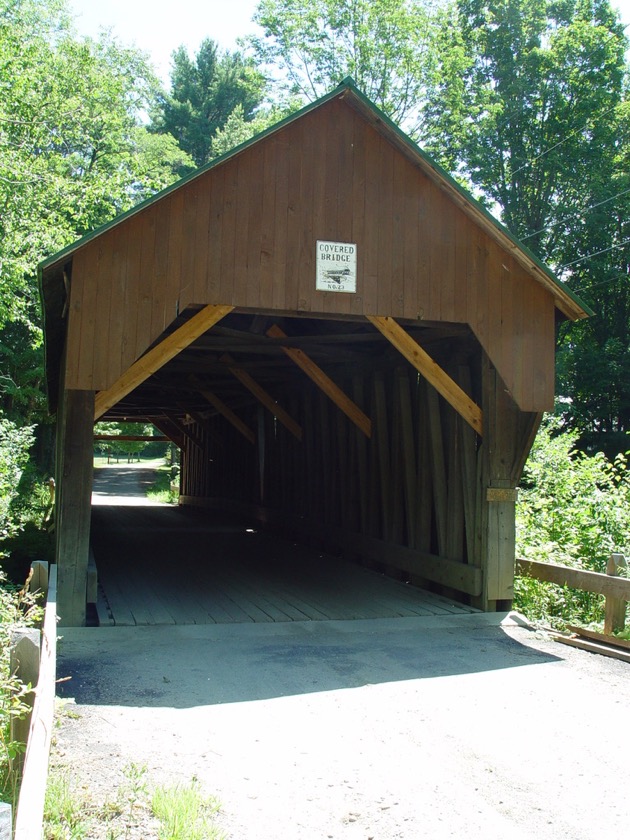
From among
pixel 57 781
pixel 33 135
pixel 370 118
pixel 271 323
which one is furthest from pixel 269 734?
pixel 33 135

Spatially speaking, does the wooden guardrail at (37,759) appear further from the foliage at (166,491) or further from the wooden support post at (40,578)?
the foliage at (166,491)

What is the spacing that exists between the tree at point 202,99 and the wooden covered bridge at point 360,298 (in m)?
32.7

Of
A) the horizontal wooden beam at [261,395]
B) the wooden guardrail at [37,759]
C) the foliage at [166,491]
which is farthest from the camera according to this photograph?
the foliage at [166,491]

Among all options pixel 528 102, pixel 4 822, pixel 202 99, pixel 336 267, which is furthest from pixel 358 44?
pixel 4 822

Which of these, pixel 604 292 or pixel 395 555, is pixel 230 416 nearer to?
pixel 395 555

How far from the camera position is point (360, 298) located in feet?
25.8

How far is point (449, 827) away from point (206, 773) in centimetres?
125

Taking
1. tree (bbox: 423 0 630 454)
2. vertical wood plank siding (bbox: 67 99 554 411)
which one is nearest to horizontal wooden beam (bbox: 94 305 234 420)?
vertical wood plank siding (bbox: 67 99 554 411)

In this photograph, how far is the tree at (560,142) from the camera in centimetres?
2708

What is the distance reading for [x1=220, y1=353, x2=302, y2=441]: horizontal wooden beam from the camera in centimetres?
1277

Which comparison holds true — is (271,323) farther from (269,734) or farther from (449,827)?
(449,827)

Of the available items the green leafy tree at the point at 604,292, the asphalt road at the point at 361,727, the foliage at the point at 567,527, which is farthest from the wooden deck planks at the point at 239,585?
the green leafy tree at the point at 604,292

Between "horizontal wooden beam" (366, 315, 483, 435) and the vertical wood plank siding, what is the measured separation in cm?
16

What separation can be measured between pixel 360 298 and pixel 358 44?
22.3m
